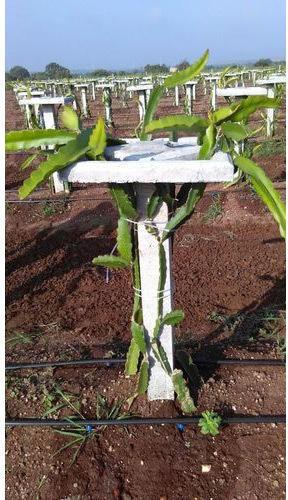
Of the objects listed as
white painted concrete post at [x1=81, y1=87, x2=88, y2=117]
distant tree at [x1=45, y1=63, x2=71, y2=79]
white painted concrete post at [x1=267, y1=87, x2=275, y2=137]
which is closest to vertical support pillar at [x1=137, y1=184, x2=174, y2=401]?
white painted concrete post at [x1=267, y1=87, x2=275, y2=137]

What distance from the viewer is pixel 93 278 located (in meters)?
4.29

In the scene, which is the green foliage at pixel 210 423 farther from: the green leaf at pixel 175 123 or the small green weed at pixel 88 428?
the green leaf at pixel 175 123

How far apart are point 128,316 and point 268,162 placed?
4618 mm

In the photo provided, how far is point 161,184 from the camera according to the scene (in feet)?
6.29

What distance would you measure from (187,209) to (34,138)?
0.66 metres

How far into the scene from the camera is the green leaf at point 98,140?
1701 millimetres

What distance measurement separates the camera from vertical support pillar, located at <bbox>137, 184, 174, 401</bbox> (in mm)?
1992

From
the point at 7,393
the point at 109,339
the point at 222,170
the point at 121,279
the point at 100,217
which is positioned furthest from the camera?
the point at 100,217

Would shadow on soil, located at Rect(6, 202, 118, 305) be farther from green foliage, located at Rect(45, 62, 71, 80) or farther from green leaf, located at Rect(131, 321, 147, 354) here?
green foliage, located at Rect(45, 62, 71, 80)

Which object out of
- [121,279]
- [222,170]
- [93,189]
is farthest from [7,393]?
[93,189]

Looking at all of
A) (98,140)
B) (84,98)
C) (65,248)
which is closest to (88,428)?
(98,140)

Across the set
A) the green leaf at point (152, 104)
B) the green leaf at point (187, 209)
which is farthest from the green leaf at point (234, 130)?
the green leaf at point (152, 104)

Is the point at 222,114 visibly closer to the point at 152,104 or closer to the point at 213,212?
the point at 152,104

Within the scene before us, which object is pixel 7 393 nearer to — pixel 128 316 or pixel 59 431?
pixel 59 431
